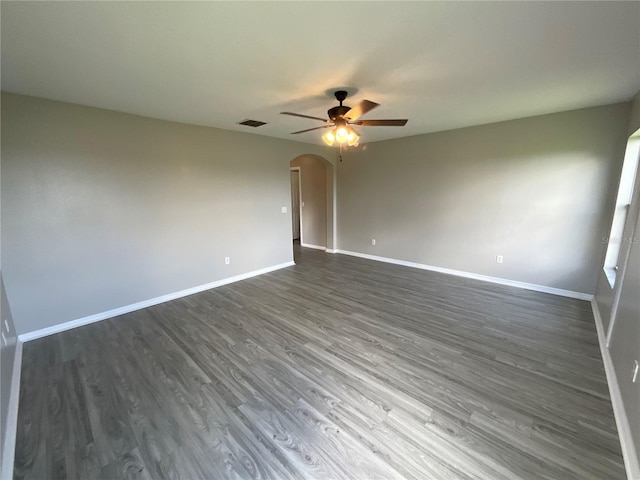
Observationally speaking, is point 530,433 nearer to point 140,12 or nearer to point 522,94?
point 522,94

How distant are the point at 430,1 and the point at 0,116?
365 centimetres

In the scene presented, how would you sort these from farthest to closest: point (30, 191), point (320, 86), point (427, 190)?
point (427, 190), point (30, 191), point (320, 86)

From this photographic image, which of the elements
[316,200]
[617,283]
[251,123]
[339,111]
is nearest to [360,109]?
[339,111]

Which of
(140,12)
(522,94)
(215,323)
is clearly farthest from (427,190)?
(140,12)

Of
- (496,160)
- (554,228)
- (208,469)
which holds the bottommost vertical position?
(208,469)

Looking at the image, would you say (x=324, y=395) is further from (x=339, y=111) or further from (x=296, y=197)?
(x=296, y=197)

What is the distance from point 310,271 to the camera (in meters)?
5.03

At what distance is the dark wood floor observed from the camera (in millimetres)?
1521

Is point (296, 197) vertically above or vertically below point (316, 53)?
below

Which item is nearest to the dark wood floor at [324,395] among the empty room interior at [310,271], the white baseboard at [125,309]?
the empty room interior at [310,271]

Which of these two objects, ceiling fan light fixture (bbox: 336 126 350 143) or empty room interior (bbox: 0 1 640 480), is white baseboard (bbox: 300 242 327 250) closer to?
empty room interior (bbox: 0 1 640 480)

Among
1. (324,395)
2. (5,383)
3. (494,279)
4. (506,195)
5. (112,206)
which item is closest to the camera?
(5,383)

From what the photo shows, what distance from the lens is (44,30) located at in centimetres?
154

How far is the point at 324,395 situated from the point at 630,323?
2254mm
